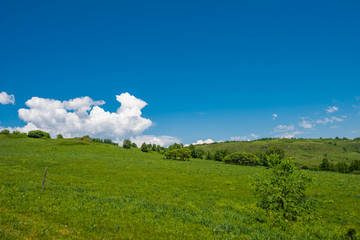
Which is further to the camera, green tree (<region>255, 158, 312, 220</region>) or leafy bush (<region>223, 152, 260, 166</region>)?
leafy bush (<region>223, 152, 260, 166</region>)

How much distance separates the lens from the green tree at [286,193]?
16.2 meters

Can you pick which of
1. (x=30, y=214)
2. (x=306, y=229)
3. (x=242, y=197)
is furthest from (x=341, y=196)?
(x=30, y=214)

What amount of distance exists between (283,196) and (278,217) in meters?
1.91

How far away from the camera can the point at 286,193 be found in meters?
16.7

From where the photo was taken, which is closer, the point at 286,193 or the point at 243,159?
the point at 286,193

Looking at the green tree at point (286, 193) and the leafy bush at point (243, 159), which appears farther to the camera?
the leafy bush at point (243, 159)

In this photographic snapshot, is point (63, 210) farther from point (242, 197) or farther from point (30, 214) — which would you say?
point (242, 197)

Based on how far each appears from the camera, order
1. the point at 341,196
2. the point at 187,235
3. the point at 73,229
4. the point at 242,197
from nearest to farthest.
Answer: the point at 73,229
the point at 187,235
the point at 242,197
the point at 341,196

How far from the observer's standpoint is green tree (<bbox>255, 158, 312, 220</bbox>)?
16172 mm

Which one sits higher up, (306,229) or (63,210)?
(63,210)

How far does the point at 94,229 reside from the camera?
1166 centimetres

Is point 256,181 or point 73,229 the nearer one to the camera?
point 73,229

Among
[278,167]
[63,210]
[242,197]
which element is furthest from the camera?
[242,197]

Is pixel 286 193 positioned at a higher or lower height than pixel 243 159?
higher
